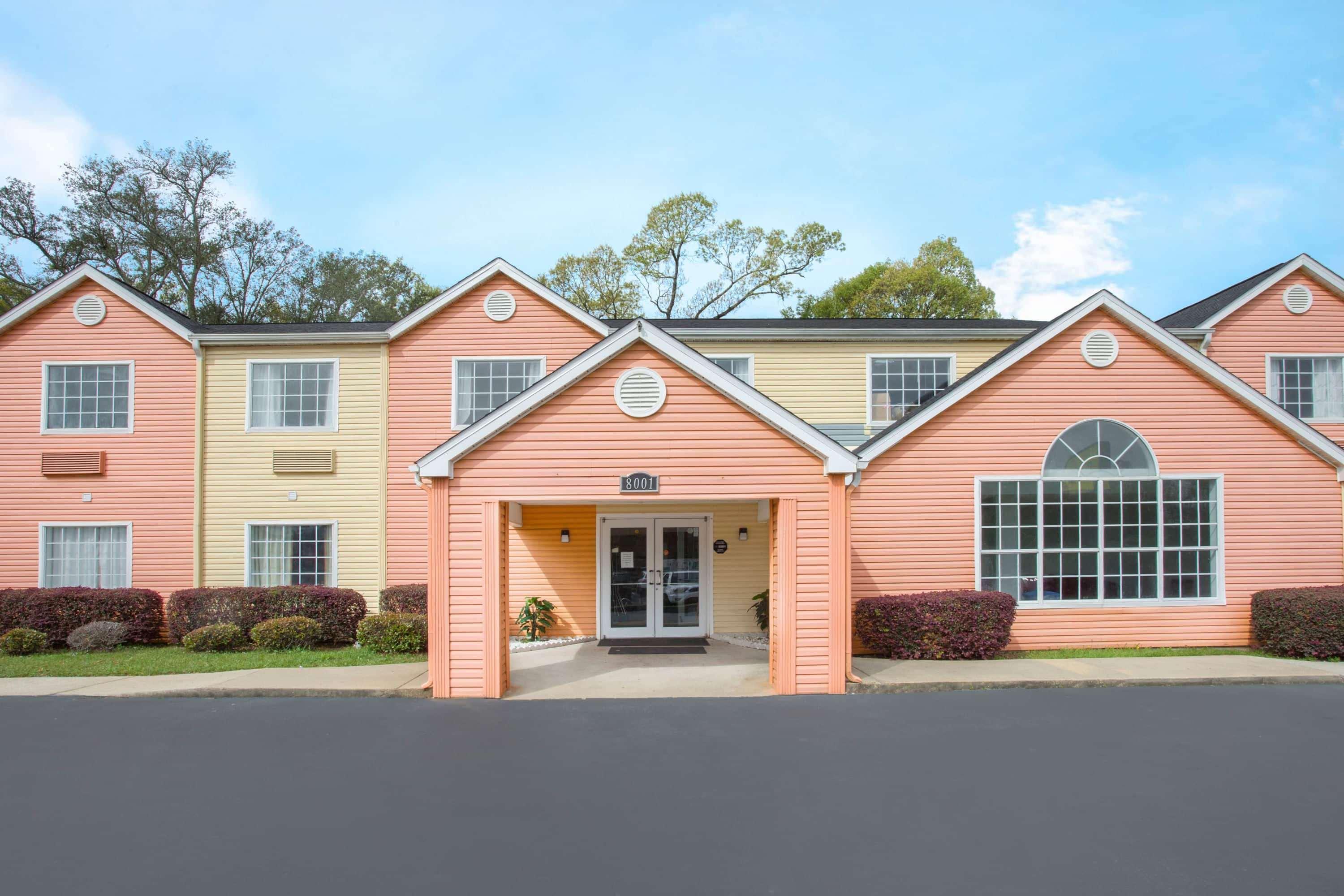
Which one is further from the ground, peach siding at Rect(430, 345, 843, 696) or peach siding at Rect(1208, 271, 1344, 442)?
peach siding at Rect(1208, 271, 1344, 442)

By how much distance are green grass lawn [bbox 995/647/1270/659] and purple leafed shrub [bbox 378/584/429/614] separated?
31.6ft

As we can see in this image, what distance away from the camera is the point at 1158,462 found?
534 inches

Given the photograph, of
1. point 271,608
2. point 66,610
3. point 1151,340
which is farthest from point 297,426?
point 1151,340

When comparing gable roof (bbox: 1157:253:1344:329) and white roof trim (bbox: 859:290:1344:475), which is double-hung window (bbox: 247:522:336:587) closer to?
white roof trim (bbox: 859:290:1344:475)

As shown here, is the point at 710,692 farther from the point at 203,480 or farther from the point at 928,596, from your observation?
the point at 203,480

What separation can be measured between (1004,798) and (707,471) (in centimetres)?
527

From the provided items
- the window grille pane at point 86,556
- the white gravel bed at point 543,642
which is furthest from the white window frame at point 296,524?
the white gravel bed at point 543,642

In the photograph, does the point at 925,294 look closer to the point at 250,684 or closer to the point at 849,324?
the point at 849,324

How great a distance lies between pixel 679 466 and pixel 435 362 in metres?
7.52

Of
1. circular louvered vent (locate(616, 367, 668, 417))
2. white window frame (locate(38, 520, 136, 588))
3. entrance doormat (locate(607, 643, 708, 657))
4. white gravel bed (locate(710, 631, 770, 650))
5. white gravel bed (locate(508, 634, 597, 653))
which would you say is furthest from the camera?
white window frame (locate(38, 520, 136, 588))

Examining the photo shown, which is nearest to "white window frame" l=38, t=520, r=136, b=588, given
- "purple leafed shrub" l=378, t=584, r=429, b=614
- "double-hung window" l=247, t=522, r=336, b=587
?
"double-hung window" l=247, t=522, r=336, b=587

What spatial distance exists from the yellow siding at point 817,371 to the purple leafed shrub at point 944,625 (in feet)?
16.1

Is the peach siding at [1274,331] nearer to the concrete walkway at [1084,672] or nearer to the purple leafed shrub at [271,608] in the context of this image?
the concrete walkway at [1084,672]

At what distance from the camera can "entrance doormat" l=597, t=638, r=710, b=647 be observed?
47.8 ft
